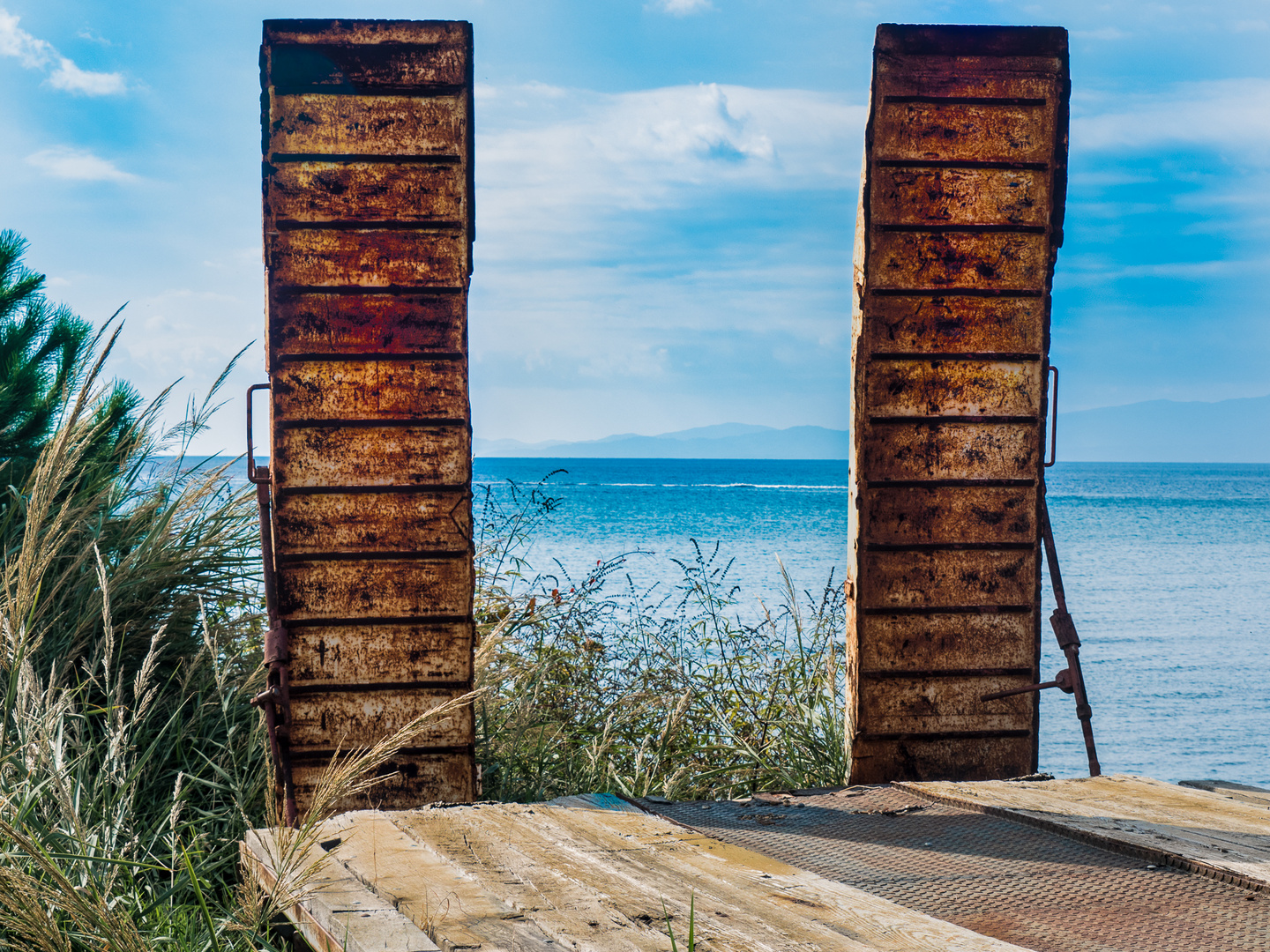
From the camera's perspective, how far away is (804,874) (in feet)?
7.77

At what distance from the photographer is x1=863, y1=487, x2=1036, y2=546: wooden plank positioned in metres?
3.95

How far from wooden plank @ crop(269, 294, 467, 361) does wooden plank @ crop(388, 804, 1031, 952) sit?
1577 millimetres

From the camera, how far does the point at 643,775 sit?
444cm

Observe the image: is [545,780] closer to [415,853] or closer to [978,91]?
[415,853]

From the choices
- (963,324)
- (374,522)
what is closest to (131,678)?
(374,522)

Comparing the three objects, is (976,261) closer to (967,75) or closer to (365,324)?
(967,75)

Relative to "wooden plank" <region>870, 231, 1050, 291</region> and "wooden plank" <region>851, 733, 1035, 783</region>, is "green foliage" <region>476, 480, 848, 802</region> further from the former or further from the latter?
"wooden plank" <region>870, 231, 1050, 291</region>

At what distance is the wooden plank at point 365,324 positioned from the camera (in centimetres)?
350

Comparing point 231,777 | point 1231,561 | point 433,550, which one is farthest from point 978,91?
point 1231,561

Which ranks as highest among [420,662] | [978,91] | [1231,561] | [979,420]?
[978,91]

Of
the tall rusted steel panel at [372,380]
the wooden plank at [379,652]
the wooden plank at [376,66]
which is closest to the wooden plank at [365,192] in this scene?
the tall rusted steel panel at [372,380]

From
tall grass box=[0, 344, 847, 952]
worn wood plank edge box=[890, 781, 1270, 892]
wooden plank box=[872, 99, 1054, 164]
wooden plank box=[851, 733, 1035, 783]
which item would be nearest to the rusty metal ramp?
worn wood plank edge box=[890, 781, 1270, 892]

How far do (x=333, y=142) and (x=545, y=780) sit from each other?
269 cm

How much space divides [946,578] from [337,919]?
2734mm
